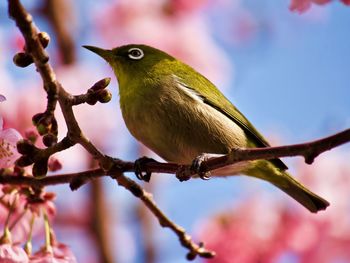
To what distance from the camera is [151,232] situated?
4.12 meters

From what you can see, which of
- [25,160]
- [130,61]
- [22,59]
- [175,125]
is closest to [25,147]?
[25,160]

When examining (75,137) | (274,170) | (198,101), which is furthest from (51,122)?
(274,170)

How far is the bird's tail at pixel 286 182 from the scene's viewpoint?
8.02 ft

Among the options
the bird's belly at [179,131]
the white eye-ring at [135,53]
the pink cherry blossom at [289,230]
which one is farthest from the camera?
the pink cherry blossom at [289,230]

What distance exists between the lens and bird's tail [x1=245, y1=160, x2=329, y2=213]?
245 cm

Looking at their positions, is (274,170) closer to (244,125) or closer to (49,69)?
(244,125)

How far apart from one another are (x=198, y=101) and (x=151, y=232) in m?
1.79

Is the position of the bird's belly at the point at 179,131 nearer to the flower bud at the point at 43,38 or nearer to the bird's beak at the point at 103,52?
the bird's beak at the point at 103,52

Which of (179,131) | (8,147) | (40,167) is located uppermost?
(179,131)

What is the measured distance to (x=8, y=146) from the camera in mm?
1773

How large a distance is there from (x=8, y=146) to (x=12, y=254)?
32 centimetres

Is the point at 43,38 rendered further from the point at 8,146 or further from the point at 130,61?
the point at 130,61

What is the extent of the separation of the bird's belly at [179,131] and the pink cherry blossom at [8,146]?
2.31 ft

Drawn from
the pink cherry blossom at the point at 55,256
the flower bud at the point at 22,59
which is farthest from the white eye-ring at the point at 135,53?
the flower bud at the point at 22,59
